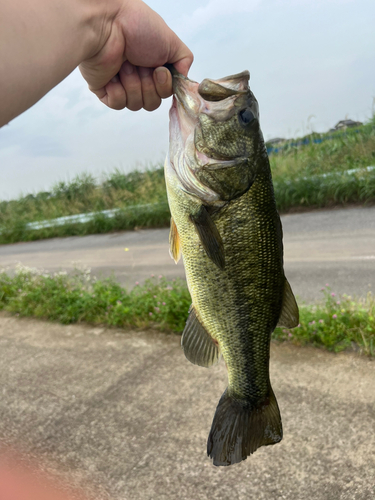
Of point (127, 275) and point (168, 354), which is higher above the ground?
point (127, 275)

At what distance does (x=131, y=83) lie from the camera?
1671 mm

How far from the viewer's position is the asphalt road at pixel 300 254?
5.00 m

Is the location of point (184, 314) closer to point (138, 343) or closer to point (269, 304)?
point (138, 343)

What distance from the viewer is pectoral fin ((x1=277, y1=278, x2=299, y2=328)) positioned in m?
1.41

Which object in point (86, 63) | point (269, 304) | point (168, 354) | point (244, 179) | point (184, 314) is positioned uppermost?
point (86, 63)

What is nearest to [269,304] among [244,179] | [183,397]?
[244,179]

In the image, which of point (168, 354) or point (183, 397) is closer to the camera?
point (183, 397)

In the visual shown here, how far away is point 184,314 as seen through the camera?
14.7 ft

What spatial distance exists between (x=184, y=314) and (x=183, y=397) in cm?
113

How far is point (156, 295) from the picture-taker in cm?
493

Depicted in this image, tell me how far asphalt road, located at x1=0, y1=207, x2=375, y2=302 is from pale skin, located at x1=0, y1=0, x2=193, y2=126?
3.53 m

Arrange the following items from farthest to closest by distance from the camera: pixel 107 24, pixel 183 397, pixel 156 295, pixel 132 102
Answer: pixel 156 295 → pixel 183 397 → pixel 132 102 → pixel 107 24

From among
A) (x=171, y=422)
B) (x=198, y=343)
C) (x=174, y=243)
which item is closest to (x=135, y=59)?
(x=174, y=243)

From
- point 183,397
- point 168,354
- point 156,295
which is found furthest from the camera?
point 156,295
